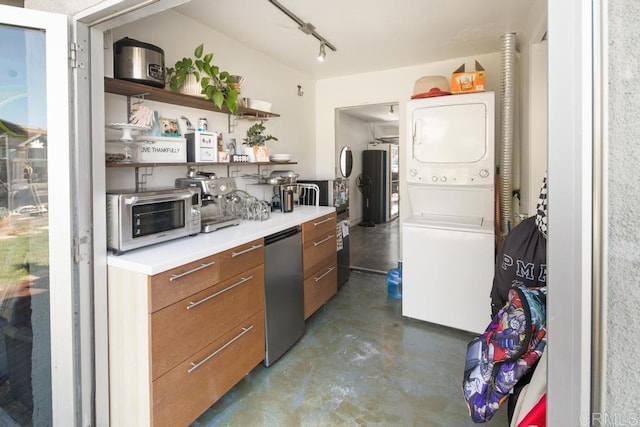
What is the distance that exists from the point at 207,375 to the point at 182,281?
1.85 feet

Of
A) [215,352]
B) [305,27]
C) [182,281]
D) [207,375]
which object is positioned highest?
[305,27]

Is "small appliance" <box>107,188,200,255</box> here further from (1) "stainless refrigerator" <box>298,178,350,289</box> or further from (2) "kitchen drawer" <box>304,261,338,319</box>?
(1) "stainless refrigerator" <box>298,178,350,289</box>

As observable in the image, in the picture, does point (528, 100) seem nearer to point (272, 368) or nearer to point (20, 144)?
point (272, 368)

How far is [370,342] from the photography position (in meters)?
2.58

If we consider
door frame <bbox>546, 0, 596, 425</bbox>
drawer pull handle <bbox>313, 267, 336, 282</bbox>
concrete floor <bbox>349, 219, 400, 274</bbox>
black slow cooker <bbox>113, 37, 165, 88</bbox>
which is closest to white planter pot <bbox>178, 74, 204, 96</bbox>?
black slow cooker <bbox>113, 37, 165, 88</bbox>

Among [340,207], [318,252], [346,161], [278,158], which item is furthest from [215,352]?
[346,161]

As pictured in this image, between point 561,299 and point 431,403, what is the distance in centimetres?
162

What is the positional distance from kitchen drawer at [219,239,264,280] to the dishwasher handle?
0.08m

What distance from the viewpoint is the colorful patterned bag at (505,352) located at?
102 centimetres

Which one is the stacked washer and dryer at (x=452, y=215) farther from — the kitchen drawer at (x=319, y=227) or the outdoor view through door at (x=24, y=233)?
the outdoor view through door at (x=24, y=233)

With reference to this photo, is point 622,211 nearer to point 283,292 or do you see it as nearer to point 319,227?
point 283,292

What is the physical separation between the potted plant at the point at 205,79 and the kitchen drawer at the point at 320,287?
60.9 inches

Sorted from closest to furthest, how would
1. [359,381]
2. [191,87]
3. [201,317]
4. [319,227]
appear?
1. [201,317]
2. [359,381]
3. [191,87]
4. [319,227]

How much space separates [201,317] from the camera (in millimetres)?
1683
